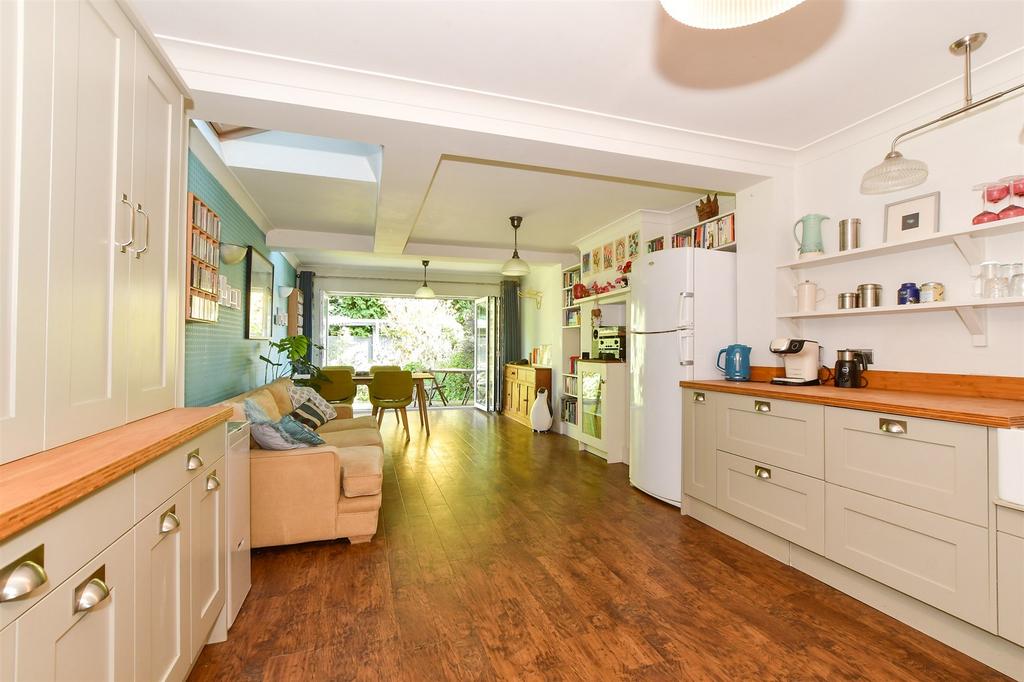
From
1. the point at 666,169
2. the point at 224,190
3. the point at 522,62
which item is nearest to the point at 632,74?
the point at 522,62

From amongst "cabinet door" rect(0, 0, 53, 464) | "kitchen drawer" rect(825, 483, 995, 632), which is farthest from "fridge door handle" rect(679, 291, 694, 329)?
"cabinet door" rect(0, 0, 53, 464)

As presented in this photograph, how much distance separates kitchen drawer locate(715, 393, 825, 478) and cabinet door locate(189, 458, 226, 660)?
8.70 feet

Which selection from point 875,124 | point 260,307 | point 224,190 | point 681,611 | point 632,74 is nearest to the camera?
point 681,611

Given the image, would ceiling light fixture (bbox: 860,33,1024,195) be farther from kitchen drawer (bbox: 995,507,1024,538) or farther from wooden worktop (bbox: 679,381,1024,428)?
kitchen drawer (bbox: 995,507,1024,538)

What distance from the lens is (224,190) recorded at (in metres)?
3.68

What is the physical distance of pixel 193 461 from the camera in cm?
155

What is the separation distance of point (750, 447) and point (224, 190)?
13.2 ft

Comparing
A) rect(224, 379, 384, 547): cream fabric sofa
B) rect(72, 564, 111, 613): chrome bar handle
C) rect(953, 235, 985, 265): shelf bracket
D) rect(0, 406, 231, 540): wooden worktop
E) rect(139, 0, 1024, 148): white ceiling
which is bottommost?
rect(224, 379, 384, 547): cream fabric sofa

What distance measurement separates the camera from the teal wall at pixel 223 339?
311 cm

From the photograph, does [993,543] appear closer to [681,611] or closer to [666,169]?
[681,611]

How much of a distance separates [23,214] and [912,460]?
292 centimetres

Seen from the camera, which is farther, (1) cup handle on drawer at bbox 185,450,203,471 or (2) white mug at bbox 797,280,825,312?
(2) white mug at bbox 797,280,825,312

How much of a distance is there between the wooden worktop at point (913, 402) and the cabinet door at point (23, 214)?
2.79 m

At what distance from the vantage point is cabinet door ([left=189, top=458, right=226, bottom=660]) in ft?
5.14
